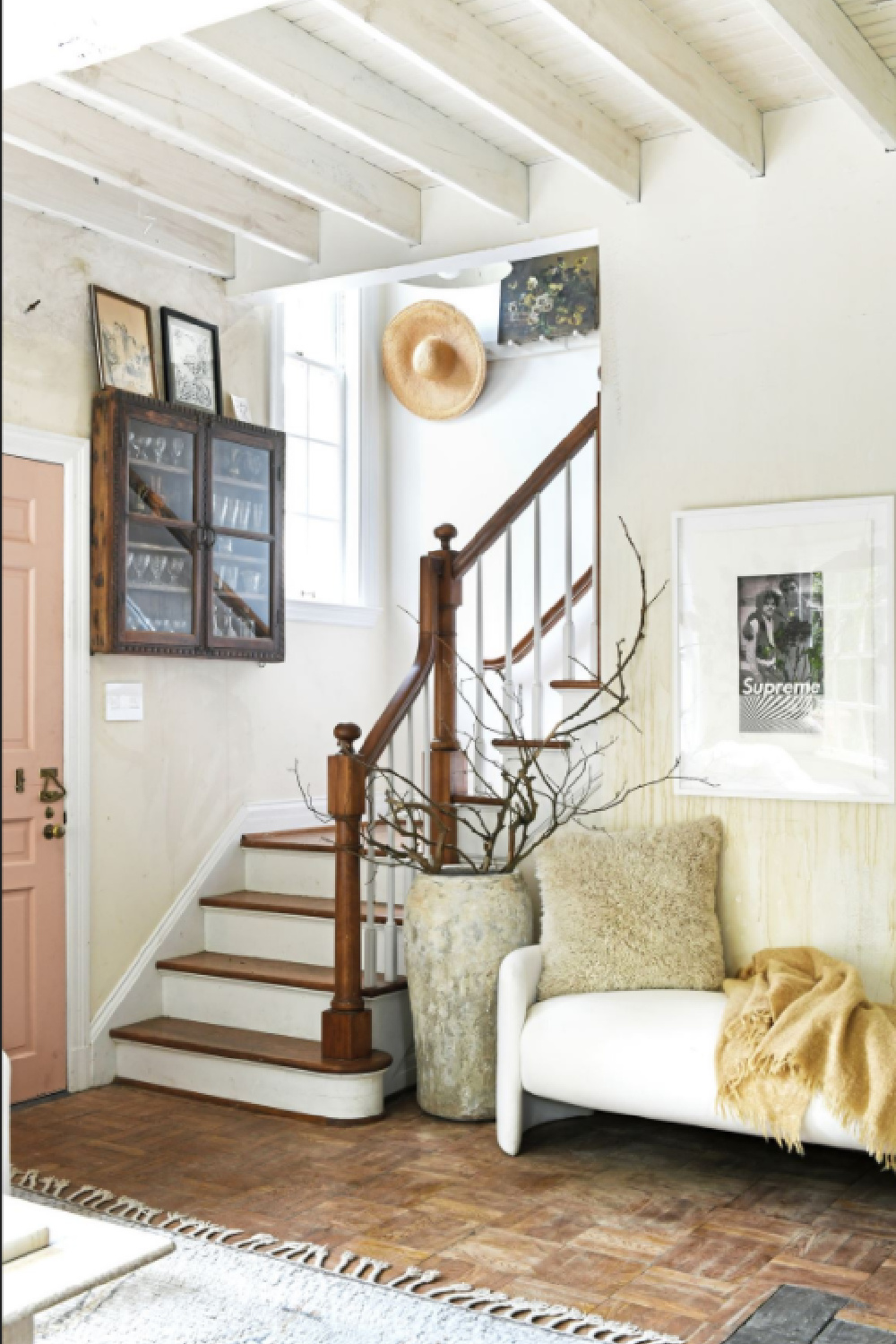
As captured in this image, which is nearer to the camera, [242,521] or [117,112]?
[117,112]

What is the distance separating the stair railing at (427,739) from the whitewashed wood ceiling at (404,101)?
93 cm

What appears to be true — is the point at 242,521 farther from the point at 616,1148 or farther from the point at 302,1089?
the point at 616,1148

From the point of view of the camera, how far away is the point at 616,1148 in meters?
3.84

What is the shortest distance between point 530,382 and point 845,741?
8.74 feet

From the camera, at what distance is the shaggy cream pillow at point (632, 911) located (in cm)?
383

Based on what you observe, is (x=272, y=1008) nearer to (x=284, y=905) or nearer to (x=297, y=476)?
(x=284, y=905)

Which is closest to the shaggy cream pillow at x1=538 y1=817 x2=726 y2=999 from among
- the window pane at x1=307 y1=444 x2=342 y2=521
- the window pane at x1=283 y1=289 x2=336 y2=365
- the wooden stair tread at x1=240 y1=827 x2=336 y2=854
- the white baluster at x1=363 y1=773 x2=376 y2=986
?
the white baluster at x1=363 y1=773 x2=376 y2=986

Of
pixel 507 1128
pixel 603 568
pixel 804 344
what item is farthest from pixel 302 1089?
pixel 804 344

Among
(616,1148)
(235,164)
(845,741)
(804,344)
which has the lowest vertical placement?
(616,1148)

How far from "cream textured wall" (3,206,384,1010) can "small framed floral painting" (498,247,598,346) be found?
1190 mm

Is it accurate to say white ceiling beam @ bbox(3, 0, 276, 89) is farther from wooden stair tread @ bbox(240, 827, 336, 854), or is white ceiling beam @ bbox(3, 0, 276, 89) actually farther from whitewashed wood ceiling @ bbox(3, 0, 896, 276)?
wooden stair tread @ bbox(240, 827, 336, 854)

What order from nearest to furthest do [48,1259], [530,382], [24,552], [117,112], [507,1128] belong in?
[48,1259] < [507,1128] < [117,112] < [24,552] < [530,382]

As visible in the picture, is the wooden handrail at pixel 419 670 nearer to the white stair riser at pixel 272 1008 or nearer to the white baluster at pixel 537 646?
the white baluster at pixel 537 646

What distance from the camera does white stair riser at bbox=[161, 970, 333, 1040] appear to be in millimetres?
4430
